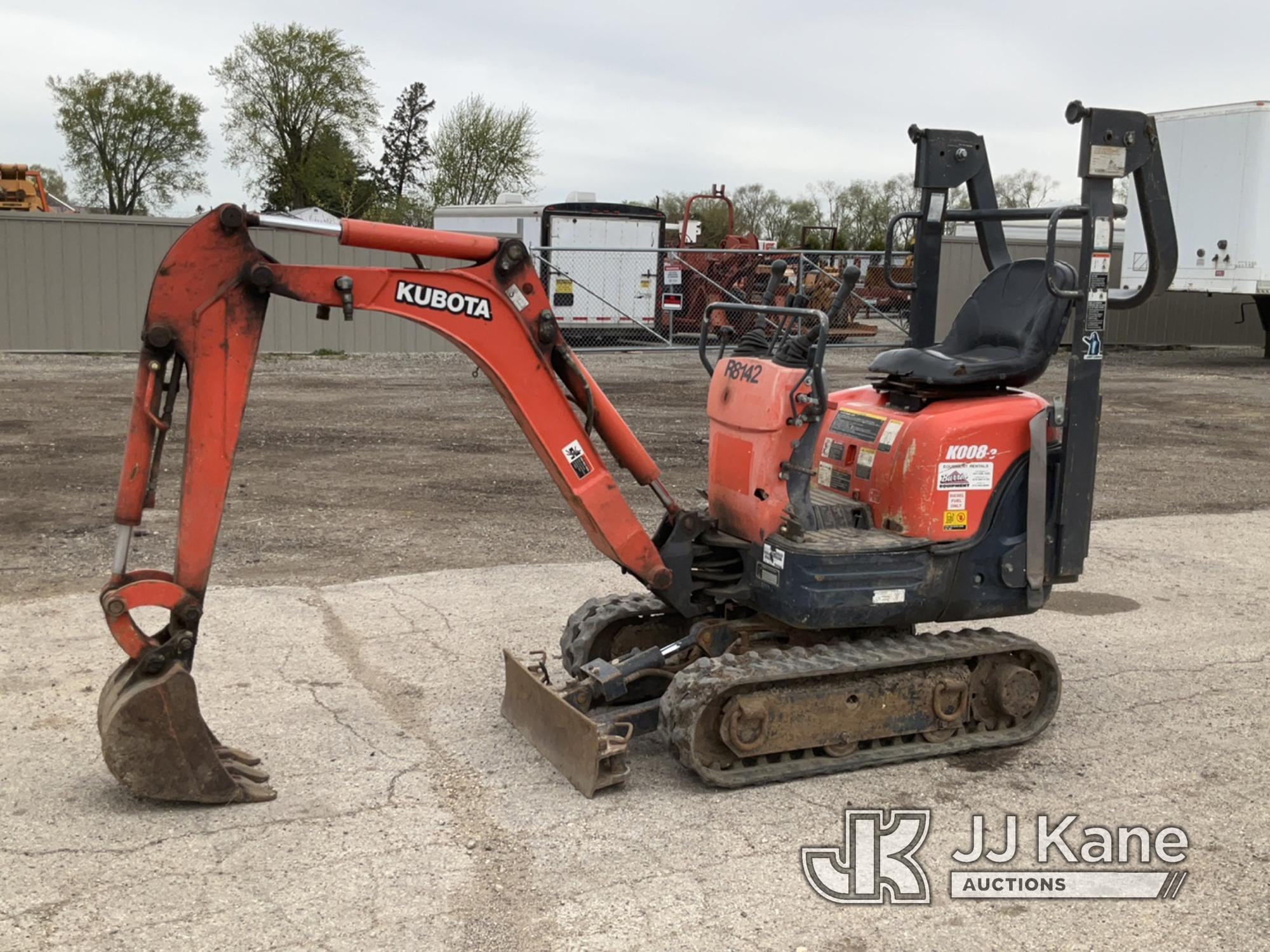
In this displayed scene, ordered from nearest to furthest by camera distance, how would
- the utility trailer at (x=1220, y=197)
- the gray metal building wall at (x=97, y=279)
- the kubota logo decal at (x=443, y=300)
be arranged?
1. the kubota logo decal at (x=443, y=300)
2. the gray metal building wall at (x=97, y=279)
3. the utility trailer at (x=1220, y=197)

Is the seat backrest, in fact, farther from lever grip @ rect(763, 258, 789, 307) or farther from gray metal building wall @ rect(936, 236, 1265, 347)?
gray metal building wall @ rect(936, 236, 1265, 347)

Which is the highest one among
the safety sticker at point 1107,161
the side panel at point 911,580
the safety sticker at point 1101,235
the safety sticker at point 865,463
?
the safety sticker at point 1107,161

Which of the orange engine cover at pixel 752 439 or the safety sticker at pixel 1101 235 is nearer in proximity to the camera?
the orange engine cover at pixel 752 439

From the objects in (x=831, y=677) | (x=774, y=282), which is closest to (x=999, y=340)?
(x=774, y=282)

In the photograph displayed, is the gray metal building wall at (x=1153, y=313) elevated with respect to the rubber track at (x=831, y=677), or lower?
elevated

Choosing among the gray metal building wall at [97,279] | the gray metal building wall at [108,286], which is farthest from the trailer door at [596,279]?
the gray metal building wall at [97,279]

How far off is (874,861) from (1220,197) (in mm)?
20550

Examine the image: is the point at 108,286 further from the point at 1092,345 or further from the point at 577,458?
the point at 1092,345

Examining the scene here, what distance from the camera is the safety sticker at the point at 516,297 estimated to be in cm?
530

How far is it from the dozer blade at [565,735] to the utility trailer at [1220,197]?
1850cm

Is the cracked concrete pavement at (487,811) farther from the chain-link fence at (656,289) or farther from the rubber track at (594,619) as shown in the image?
the chain-link fence at (656,289)

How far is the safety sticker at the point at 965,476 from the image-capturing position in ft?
19.1

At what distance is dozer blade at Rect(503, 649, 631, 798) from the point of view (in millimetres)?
5188

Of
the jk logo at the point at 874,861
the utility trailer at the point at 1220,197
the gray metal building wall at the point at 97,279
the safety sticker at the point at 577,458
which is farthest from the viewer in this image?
the utility trailer at the point at 1220,197
